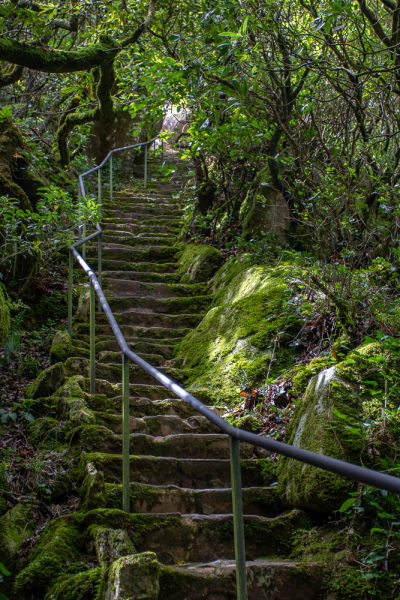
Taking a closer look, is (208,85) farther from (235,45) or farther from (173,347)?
(173,347)

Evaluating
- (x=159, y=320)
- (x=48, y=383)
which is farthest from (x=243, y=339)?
(x=48, y=383)

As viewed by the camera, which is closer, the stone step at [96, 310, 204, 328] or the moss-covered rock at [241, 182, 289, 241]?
the stone step at [96, 310, 204, 328]

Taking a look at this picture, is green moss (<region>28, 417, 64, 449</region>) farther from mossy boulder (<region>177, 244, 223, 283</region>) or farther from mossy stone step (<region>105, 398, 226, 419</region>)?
mossy boulder (<region>177, 244, 223, 283</region>)

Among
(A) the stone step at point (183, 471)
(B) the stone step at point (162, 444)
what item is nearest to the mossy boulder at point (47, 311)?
(B) the stone step at point (162, 444)

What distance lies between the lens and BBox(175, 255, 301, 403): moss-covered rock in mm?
3621

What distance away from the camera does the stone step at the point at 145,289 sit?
564 cm

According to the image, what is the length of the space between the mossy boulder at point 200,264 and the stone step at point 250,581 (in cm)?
421

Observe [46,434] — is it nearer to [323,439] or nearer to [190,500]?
[190,500]

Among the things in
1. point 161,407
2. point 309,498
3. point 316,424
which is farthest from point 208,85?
point 309,498

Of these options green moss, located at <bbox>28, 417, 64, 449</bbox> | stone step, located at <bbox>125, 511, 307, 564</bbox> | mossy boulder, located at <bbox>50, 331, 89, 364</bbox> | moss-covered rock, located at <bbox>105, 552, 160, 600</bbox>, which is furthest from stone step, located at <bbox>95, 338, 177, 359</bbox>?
moss-covered rock, located at <bbox>105, 552, 160, 600</bbox>

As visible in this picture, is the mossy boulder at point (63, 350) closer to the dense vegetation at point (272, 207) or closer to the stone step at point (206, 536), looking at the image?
the dense vegetation at point (272, 207)

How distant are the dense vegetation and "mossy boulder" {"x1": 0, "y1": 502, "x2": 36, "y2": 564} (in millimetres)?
153

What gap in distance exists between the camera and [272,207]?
18.1ft

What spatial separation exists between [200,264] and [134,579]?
4.66m
